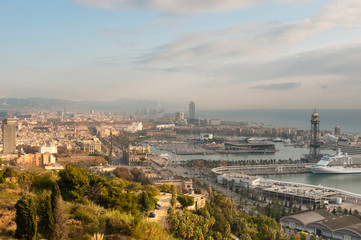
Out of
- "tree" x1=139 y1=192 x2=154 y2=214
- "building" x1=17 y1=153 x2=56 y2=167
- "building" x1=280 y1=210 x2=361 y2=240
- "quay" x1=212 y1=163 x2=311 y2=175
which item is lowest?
"quay" x1=212 y1=163 x2=311 y2=175

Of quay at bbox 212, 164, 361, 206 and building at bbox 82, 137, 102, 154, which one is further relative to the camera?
building at bbox 82, 137, 102, 154

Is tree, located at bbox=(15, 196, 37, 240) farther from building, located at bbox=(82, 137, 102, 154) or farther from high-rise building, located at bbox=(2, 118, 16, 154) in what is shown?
building, located at bbox=(82, 137, 102, 154)

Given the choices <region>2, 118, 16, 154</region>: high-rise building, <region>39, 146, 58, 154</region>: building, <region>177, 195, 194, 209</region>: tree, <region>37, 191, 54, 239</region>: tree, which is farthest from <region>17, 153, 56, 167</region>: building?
<region>37, 191, 54, 239</region>: tree

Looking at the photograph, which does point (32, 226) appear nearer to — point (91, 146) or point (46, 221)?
point (46, 221)

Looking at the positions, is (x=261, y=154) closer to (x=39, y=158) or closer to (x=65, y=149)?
(x=65, y=149)

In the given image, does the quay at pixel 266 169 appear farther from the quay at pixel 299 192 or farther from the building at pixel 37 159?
the building at pixel 37 159

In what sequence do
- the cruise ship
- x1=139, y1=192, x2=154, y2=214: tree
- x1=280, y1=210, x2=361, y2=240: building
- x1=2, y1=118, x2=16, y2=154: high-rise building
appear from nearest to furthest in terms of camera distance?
1. x1=139, y1=192, x2=154, y2=214: tree
2. x1=280, y1=210, x2=361, y2=240: building
3. the cruise ship
4. x1=2, y1=118, x2=16, y2=154: high-rise building

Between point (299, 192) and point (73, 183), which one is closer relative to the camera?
point (73, 183)

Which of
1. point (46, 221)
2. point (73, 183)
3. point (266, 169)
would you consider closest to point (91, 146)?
point (266, 169)

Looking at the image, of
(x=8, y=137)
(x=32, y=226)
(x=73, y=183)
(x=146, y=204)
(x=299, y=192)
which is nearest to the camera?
(x=32, y=226)
